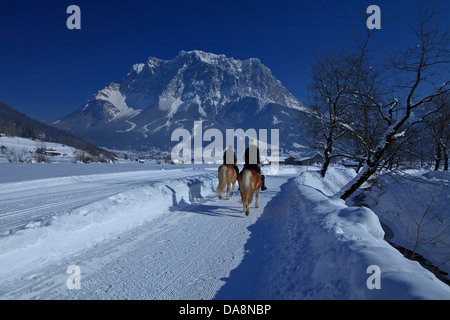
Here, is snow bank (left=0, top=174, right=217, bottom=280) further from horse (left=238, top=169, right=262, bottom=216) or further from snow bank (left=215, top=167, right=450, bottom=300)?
snow bank (left=215, top=167, right=450, bottom=300)

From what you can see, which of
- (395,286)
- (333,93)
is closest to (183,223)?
(395,286)

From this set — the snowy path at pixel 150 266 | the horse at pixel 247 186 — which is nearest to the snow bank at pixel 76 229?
the snowy path at pixel 150 266

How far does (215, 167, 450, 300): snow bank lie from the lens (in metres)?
1.91

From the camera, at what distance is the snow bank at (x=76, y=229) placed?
3.32m

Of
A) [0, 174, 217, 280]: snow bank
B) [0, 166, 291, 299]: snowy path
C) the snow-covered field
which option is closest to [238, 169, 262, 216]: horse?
the snow-covered field

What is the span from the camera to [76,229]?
4.30 m

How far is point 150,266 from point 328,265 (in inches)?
102

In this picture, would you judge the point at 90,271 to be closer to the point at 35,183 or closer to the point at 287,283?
the point at 287,283

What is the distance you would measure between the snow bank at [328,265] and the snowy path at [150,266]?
1.15 feet

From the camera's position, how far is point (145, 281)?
2.97 meters

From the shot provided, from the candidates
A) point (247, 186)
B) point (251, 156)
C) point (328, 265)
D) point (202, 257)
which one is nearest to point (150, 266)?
point (202, 257)

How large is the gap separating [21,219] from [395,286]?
742 cm
